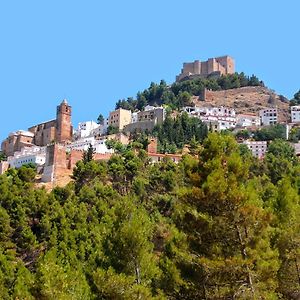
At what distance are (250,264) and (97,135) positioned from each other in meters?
69.9

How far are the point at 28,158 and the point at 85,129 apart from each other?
923 inches

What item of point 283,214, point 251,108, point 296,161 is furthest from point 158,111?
point 283,214

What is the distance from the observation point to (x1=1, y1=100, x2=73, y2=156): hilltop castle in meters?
78.3

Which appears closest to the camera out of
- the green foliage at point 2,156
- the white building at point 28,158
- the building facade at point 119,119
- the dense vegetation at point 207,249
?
the dense vegetation at point 207,249

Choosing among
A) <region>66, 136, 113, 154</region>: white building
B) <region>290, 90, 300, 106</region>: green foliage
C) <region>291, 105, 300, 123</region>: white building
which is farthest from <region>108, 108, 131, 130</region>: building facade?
<region>290, 90, 300, 106</region>: green foliage

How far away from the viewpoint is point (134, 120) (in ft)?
277

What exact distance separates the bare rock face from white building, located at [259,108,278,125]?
383cm

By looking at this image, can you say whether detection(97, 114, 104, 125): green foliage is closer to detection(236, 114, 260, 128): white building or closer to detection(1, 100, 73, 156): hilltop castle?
detection(1, 100, 73, 156): hilltop castle

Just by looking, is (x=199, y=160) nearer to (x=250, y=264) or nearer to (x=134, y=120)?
(x=250, y=264)

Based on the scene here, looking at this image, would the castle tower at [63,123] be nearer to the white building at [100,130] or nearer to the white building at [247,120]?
the white building at [100,130]

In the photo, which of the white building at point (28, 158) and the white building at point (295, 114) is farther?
the white building at point (295, 114)

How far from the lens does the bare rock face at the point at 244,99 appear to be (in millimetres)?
94125

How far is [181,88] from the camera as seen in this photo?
99250 millimetres

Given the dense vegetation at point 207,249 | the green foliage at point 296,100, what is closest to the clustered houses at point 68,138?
the green foliage at point 296,100
